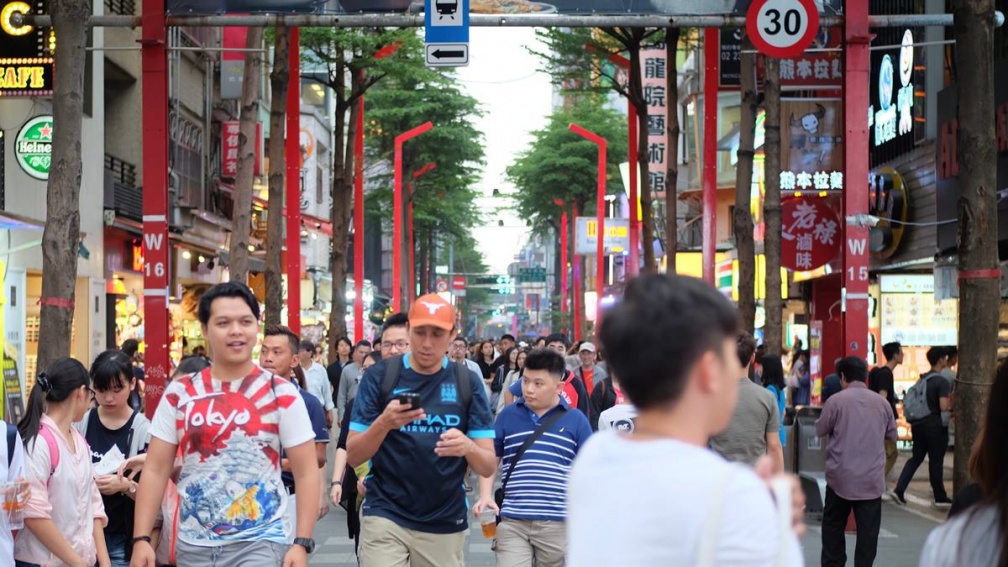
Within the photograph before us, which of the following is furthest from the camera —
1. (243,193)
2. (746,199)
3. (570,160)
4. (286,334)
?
(570,160)

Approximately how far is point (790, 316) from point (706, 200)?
15.2 m

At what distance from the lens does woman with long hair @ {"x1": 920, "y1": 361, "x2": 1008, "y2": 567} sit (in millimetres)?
3494

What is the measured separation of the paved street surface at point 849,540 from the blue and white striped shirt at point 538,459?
4.38 m

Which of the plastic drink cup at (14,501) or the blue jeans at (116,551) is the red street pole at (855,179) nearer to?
the blue jeans at (116,551)

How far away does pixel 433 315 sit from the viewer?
718 cm

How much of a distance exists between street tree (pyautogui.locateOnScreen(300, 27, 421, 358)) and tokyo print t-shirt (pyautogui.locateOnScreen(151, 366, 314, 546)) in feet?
84.8

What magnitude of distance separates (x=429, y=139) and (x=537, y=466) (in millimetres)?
48975

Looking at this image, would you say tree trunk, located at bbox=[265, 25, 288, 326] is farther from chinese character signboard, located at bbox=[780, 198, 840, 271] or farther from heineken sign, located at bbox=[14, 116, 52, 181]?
chinese character signboard, located at bbox=[780, 198, 840, 271]

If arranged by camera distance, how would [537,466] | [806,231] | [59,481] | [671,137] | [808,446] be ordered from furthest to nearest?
1. [671,137]
2. [806,231]
3. [808,446]
4. [537,466]
5. [59,481]

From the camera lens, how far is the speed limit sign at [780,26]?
1501 centimetres

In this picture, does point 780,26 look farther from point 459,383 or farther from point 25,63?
point 25,63

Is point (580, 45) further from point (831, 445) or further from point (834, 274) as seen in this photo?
point (831, 445)

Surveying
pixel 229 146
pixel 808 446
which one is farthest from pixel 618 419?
pixel 229 146

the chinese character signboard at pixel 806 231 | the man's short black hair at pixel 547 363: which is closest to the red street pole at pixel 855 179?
the man's short black hair at pixel 547 363
